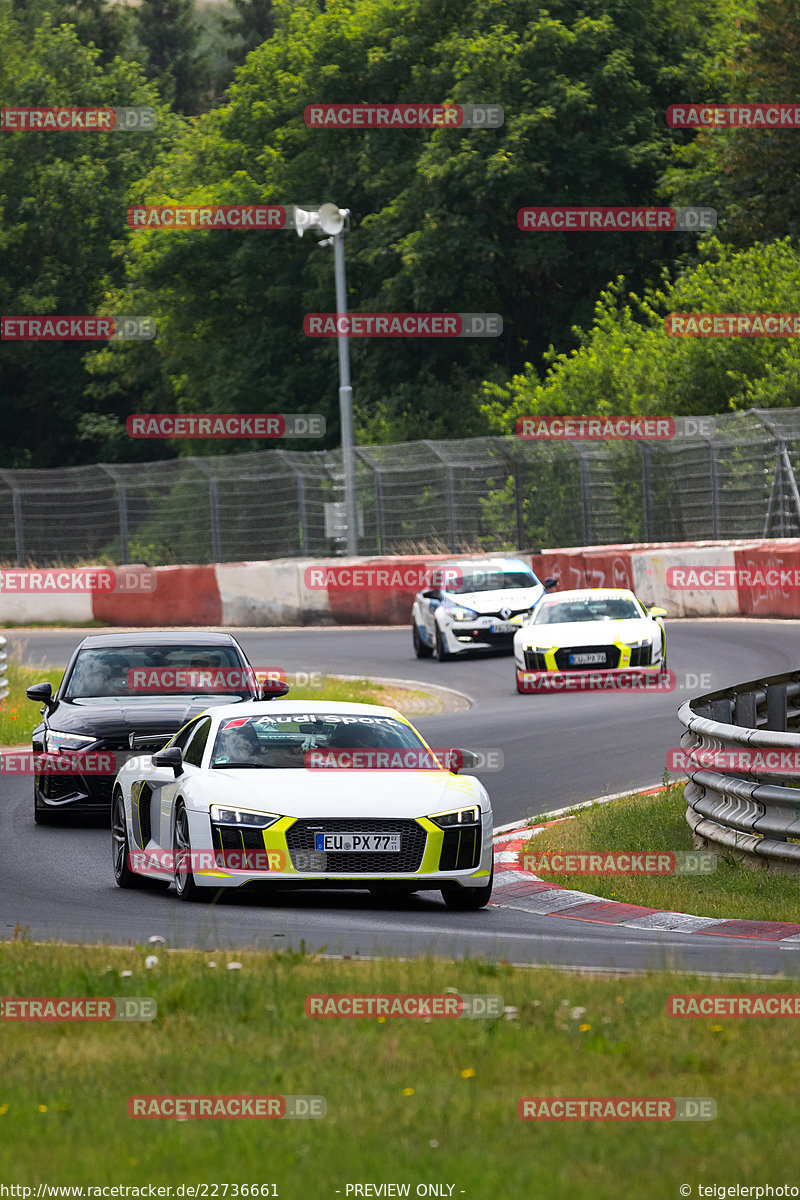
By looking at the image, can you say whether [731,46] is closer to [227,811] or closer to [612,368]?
[612,368]

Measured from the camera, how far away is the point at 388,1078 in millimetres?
5949

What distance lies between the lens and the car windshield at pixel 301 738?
1134cm

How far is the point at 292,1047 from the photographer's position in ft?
21.0

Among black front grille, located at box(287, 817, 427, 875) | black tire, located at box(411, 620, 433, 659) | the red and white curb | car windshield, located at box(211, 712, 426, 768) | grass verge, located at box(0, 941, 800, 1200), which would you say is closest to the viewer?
grass verge, located at box(0, 941, 800, 1200)

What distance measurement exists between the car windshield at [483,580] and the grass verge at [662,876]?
1449cm

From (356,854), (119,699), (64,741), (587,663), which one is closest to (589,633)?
(587,663)

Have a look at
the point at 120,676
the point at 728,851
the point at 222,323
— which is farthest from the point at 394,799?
the point at 222,323

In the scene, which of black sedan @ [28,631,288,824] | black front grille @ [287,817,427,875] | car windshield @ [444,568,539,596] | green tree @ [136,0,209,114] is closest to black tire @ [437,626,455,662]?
car windshield @ [444,568,539,596]

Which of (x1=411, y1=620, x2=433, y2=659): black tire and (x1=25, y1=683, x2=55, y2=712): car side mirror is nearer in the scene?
(x1=25, y1=683, x2=55, y2=712): car side mirror

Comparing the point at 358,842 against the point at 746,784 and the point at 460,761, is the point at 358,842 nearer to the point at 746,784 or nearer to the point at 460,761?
the point at 460,761

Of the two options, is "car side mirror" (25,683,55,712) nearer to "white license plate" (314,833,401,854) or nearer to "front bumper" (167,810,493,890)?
"front bumper" (167,810,493,890)

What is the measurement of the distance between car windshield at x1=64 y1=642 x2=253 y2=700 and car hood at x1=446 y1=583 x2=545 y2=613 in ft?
41.7

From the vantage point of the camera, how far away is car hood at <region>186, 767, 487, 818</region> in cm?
1061

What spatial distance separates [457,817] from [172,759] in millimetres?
1865
